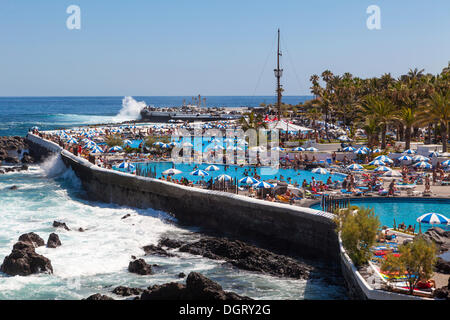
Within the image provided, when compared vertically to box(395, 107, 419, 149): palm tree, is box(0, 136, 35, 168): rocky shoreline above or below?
below

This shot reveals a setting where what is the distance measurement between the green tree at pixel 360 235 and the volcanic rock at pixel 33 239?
1527 cm

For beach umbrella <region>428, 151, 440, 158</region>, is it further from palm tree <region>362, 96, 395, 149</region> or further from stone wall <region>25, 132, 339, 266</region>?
stone wall <region>25, 132, 339, 266</region>

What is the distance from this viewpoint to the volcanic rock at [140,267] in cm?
2130

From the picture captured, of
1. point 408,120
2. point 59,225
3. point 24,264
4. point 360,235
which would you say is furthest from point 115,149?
point 360,235

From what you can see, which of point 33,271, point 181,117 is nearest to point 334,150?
point 33,271

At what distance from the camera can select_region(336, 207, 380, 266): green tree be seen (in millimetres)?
17031

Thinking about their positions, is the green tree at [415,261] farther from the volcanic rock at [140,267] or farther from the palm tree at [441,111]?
the palm tree at [441,111]

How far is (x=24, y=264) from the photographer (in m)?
21.3

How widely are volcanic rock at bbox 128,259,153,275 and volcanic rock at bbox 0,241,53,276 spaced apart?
134 inches

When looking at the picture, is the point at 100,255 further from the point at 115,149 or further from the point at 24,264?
the point at 115,149

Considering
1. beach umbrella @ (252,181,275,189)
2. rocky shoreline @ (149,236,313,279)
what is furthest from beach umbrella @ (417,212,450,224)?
beach umbrella @ (252,181,275,189)

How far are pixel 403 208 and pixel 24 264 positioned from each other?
19.6 meters

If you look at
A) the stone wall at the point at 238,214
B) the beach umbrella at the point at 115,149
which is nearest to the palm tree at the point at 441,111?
the stone wall at the point at 238,214
